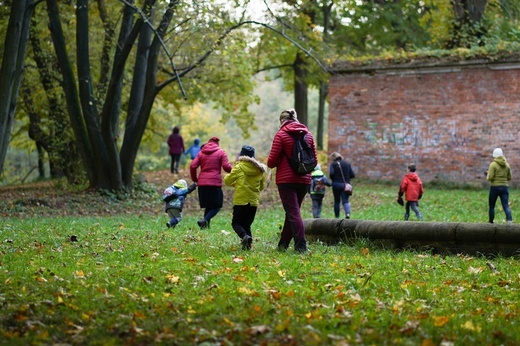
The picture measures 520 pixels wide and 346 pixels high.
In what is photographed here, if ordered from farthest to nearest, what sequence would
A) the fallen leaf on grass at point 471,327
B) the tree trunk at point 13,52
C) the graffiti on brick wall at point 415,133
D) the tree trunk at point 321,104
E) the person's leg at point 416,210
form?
the tree trunk at point 321,104, the graffiti on brick wall at point 415,133, the person's leg at point 416,210, the tree trunk at point 13,52, the fallen leaf on grass at point 471,327

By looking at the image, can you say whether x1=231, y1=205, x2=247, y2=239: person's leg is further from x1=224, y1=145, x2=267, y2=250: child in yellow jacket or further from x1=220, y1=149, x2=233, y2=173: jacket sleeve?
x1=220, y1=149, x2=233, y2=173: jacket sleeve

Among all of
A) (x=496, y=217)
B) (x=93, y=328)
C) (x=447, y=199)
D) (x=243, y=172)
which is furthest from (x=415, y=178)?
(x=93, y=328)

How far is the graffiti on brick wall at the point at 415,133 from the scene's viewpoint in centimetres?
2720

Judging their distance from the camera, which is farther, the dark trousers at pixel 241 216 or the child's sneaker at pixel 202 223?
the child's sneaker at pixel 202 223

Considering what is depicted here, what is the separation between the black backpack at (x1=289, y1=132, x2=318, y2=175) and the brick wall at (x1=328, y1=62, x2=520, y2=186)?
17144 millimetres

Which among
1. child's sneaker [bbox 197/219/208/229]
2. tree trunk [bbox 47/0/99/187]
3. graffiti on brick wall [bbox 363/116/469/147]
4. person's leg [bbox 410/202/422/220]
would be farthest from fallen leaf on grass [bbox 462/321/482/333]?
graffiti on brick wall [bbox 363/116/469/147]

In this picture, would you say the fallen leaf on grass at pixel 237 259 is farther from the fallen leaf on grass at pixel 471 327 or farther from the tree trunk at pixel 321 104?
the tree trunk at pixel 321 104

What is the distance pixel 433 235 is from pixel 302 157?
2353 mm

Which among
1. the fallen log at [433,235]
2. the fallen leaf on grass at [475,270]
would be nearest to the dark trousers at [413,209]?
the fallen log at [433,235]

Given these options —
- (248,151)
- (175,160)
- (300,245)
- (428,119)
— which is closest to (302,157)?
(300,245)

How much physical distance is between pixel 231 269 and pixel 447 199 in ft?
48.4

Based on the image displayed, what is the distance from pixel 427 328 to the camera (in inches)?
263

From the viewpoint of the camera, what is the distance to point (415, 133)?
27891 millimetres

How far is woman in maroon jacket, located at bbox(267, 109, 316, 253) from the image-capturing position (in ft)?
35.2
